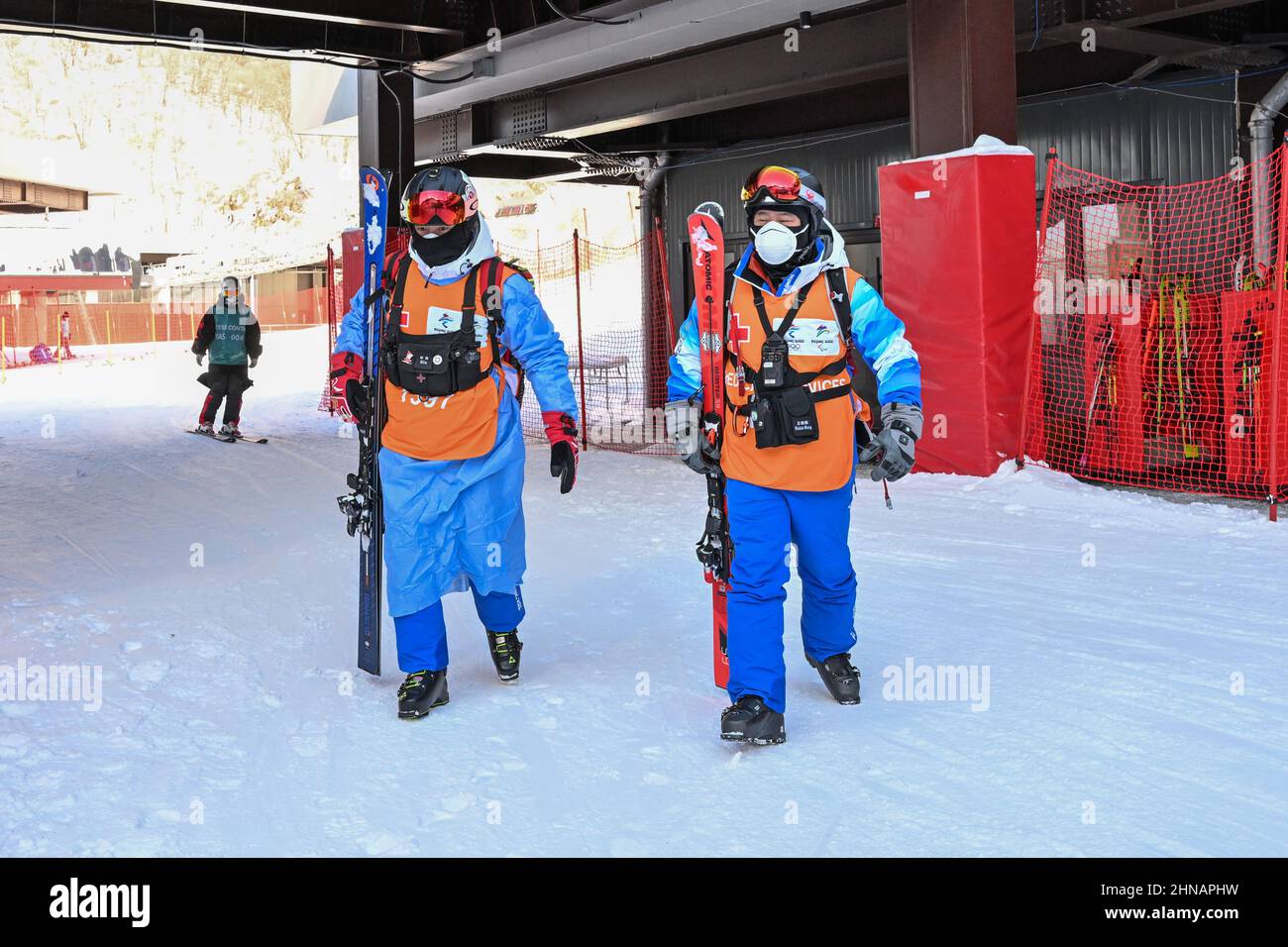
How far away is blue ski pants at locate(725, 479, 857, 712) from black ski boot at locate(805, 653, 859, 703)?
1.22 feet

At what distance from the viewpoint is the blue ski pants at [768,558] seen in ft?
14.1

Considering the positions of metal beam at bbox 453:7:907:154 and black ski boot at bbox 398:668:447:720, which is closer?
black ski boot at bbox 398:668:447:720

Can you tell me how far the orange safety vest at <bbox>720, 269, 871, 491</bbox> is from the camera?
436cm

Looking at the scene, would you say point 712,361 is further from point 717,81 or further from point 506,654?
point 717,81

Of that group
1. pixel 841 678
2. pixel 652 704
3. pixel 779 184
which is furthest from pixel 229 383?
pixel 779 184

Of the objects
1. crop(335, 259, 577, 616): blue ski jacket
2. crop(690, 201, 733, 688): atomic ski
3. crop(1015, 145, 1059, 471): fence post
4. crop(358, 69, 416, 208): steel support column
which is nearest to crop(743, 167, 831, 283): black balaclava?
crop(690, 201, 733, 688): atomic ski

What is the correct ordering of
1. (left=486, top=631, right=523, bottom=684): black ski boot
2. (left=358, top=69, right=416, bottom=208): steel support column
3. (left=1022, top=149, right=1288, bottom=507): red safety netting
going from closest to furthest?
(left=486, top=631, right=523, bottom=684): black ski boot < (left=1022, top=149, right=1288, bottom=507): red safety netting < (left=358, top=69, right=416, bottom=208): steel support column

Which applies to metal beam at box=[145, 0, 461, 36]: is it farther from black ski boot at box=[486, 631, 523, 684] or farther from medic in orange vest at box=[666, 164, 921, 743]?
medic in orange vest at box=[666, 164, 921, 743]

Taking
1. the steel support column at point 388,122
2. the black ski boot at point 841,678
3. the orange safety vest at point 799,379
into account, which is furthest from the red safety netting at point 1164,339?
the steel support column at point 388,122

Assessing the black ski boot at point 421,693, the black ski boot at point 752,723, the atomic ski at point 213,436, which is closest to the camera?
the black ski boot at point 752,723

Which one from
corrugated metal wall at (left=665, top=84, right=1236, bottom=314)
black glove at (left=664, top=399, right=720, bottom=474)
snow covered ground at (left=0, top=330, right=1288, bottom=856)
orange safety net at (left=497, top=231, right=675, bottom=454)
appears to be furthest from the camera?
orange safety net at (left=497, top=231, right=675, bottom=454)

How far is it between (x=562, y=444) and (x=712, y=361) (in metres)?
0.76

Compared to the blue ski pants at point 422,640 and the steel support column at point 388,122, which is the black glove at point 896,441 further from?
the steel support column at point 388,122
